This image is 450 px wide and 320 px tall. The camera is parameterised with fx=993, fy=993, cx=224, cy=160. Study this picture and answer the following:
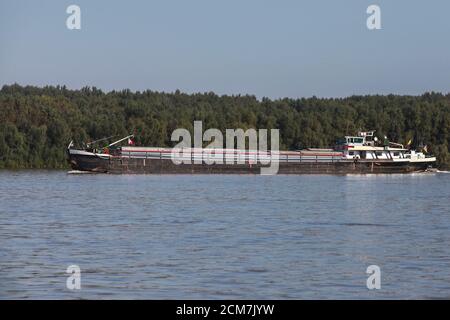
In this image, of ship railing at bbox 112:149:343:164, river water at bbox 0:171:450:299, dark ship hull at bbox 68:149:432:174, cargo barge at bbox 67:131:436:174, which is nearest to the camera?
river water at bbox 0:171:450:299

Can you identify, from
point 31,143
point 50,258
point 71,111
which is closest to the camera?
point 50,258

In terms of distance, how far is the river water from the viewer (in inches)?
1203

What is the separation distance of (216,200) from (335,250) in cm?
3309

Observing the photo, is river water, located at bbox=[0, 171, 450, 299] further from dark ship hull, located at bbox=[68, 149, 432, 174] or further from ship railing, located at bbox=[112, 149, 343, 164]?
ship railing, located at bbox=[112, 149, 343, 164]

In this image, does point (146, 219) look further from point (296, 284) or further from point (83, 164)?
point (83, 164)

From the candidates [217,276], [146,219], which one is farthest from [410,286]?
[146,219]

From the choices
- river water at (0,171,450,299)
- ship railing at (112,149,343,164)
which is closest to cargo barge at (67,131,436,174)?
ship railing at (112,149,343,164)

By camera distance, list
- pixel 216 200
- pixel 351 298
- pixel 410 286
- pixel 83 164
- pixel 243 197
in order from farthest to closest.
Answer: pixel 83 164 → pixel 243 197 → pixel 216 200 → pixel 410 286 → pixel 351 298

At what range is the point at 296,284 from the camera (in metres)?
31.3

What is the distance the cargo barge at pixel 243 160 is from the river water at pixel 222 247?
5189cm

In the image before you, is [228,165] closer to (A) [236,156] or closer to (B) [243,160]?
(A) [236,156]

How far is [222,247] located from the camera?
40.7 m

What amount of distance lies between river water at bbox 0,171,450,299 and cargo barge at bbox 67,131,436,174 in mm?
51886

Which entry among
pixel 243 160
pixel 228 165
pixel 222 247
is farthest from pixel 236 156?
pixel 222 247
